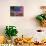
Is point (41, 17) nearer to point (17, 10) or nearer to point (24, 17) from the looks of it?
point (24, 17)

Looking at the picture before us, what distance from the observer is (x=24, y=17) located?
9.36 ft

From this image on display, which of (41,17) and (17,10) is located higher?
(17,10)

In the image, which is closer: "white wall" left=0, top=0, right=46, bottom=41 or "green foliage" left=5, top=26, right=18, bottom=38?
"green foliage" left=5, top=26, right=18, bottom=38

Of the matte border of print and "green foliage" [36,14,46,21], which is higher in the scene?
the matte border of print

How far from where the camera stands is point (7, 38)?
2.79 meters

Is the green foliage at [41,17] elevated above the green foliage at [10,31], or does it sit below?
above

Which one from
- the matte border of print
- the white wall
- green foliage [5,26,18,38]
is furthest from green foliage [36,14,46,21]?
green foliage [5,26,18,38]

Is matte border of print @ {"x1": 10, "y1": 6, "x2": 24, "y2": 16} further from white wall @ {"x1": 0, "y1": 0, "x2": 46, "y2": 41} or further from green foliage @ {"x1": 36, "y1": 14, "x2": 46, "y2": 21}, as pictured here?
green foliage @ {"x1": 36, "y1": 14, "x2": 46, "y2": 21}

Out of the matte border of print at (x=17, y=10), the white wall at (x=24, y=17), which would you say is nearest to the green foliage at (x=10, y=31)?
the white wall at (x=24, y=17)

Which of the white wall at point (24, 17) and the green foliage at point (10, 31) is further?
the white wall at point (24, 17)

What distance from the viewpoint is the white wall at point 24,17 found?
2840mm

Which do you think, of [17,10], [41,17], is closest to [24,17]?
[17,10]

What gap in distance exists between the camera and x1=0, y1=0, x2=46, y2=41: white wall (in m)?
2.84

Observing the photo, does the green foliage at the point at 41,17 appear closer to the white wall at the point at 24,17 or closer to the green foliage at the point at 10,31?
the white wall at the point at 24,17
